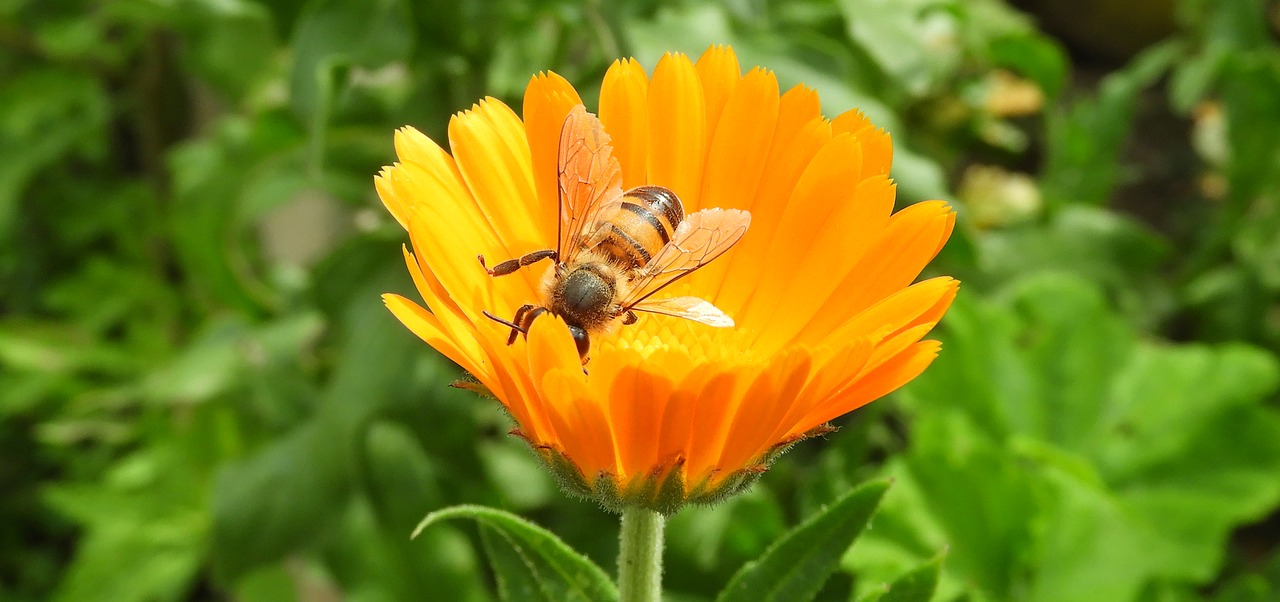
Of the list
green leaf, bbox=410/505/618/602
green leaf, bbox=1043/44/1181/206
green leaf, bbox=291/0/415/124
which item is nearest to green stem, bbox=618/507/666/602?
green leaf, bbox=410/505/618/602

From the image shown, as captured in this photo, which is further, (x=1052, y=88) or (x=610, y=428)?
(x=1052, y=88)

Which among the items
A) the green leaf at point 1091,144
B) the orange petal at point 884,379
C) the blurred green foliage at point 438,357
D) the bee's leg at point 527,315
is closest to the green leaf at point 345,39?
the blurred green foliage at point 438,357

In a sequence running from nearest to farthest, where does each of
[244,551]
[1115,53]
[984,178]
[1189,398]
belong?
1. [244,551]
2. [1189,398]
3. [984,178]
4. [1115,53]

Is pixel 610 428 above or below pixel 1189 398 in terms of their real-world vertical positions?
above

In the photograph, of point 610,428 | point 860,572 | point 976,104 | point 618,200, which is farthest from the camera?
point 976,104

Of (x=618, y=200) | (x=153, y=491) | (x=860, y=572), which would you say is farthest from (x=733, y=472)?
(x=153, y=491)

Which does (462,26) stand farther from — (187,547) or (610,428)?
(187,547)

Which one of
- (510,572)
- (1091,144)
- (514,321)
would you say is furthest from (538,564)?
(1091,144)

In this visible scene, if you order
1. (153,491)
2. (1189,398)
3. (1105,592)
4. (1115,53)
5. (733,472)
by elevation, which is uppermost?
(1115,53)
